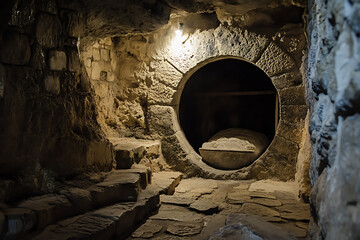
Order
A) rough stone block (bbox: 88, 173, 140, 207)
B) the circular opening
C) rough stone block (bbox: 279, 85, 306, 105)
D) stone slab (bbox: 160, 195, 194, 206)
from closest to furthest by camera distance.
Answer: rough stone block (bbox: 88, 173, 140, 207) < stone slab (bbox: 160, 195, 194, 206) < rough stone block (bbox: 279, 85, 306, 105) < the circular opening

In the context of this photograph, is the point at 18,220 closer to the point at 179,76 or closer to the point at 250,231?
the point at 250,231

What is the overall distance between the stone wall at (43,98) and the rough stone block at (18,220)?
0.39 m

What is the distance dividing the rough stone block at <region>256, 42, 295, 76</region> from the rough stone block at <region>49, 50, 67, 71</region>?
285 centimetres

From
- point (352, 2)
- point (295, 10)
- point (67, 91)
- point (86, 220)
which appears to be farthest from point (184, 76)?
point (352, 2)

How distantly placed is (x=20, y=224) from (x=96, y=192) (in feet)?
2.79

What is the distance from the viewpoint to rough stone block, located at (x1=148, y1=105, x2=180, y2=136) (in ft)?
16.9

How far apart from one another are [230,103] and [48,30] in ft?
19.6

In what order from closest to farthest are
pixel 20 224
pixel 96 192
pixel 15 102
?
pixel 20 224, pixel 15 102, pixel 96 192

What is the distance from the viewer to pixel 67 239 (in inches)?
89.7

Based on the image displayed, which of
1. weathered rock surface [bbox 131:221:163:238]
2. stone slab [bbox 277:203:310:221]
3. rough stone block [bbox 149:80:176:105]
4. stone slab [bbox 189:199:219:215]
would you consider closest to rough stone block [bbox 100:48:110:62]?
rough stone block [bbox 149:80:176:105]

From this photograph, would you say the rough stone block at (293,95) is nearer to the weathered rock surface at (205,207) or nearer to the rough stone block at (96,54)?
the weathered rock surface at (205,207)

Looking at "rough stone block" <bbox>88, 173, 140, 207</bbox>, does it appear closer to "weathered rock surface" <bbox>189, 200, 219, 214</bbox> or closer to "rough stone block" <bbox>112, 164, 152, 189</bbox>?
"rough stone block" <bbox>112, 164, 152, 189</bbox>

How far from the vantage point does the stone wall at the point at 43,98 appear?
2572mm

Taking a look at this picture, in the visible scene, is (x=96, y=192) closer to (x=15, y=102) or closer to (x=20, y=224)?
(x=20, y=224)
